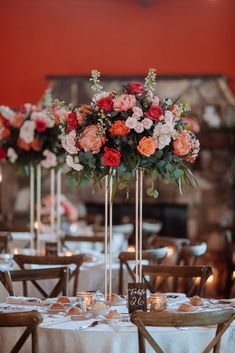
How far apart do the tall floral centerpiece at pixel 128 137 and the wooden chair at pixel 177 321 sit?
42.1 inches

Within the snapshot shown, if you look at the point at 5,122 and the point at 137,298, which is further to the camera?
the point at 5,122

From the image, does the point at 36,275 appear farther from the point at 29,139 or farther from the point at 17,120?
the point at 17,120

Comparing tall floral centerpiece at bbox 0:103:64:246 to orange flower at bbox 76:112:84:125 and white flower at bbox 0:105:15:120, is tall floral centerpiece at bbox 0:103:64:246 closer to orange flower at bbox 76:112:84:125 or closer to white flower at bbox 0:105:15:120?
white flower at bbox 0:105:15:120

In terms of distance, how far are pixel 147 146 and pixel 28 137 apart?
3.13 metres

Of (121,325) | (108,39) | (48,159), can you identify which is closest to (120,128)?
(121,325)

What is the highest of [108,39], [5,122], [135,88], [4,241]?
[108,39]

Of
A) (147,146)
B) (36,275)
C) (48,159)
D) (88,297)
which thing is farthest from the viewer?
(48,159)

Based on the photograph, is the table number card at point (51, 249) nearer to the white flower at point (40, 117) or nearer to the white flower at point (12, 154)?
the white flower at point (12, 154)

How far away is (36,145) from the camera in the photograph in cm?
795

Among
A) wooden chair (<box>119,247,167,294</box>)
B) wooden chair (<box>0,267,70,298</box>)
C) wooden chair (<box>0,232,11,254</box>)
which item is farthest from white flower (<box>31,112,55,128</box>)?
wooden chair (<box>0,267,70,298</box>)

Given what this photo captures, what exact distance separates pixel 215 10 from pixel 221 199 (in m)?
2.62

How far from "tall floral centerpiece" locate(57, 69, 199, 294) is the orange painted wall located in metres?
7.08

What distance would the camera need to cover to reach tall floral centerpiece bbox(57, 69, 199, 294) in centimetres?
496

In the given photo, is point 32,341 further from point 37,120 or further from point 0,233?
point 0,233
